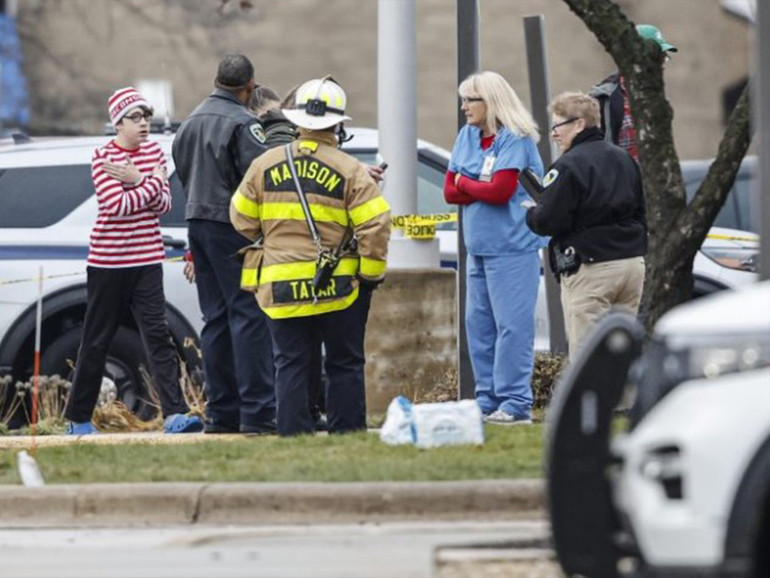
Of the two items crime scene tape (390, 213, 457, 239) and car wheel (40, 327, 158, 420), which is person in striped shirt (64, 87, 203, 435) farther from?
crime scene tape (390, 213, 457, 239)

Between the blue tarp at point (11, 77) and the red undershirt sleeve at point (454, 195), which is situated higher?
the blue tarp at point (11, 77)

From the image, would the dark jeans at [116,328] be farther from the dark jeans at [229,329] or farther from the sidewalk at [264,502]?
the sidewalk at [264,502]

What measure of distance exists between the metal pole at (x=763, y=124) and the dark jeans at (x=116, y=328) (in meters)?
4.62

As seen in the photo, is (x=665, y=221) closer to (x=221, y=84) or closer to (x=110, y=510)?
(x=221, y=84)

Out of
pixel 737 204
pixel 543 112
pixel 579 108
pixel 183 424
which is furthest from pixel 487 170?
pixel 737 204

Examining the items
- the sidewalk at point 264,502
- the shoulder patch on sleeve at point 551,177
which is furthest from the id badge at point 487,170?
the sidewalk at point 264,502

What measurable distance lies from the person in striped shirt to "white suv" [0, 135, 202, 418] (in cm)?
99

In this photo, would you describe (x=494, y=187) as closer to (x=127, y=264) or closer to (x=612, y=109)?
(x=612, y=109)

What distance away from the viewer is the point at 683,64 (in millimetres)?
22359

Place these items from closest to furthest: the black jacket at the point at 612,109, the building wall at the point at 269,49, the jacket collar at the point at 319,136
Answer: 1. the jacket collar at the point at 319,136
2. the black jacket at the point at 612,109
3. the building wall at the point at 269,49

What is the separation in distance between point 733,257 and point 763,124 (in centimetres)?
585

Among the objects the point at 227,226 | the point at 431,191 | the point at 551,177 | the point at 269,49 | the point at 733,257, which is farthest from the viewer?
the point at 269,49

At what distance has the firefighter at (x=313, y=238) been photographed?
9.88m

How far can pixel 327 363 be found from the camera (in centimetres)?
1018
